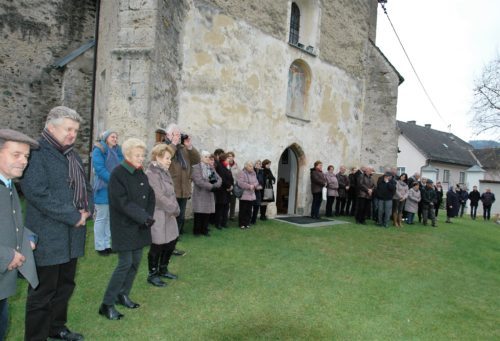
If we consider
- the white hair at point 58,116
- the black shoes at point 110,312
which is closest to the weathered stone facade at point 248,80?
the black shoes at point 110,312

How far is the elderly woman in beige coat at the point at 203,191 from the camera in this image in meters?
7.60

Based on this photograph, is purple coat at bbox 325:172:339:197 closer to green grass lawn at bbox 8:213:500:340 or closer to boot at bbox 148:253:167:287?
green grass lawn at bbox 8:213:500:340

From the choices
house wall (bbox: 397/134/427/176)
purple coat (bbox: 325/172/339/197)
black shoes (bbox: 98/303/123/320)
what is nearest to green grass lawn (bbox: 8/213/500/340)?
black shoes (bbox: 98/303/123/320)

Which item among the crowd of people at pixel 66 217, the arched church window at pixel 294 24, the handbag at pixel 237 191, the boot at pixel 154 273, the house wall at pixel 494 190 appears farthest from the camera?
the house wall at pixel 494 190

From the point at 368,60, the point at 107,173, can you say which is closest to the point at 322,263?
the point at 107,173

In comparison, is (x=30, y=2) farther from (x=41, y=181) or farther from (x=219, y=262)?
(x=41, y=181)

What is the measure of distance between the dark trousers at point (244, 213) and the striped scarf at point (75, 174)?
6.07 m

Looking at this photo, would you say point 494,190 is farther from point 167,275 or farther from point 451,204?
point 167,275

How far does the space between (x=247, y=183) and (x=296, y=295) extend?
15.2ft

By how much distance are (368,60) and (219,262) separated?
1222 cm

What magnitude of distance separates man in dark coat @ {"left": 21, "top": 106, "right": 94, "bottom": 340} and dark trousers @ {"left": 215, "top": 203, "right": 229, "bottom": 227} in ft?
18.1

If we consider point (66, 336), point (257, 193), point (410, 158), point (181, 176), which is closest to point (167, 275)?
point (66, 336)

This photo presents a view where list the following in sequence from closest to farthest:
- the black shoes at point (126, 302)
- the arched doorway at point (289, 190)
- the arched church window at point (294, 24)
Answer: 1. the black shoes at point (126, 302)
2. the arched church window at point (294, 24)
3. the arched doorway at point (289, 190)

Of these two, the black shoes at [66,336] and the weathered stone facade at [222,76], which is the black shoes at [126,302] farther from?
the weathered stone facade at [222,76]
